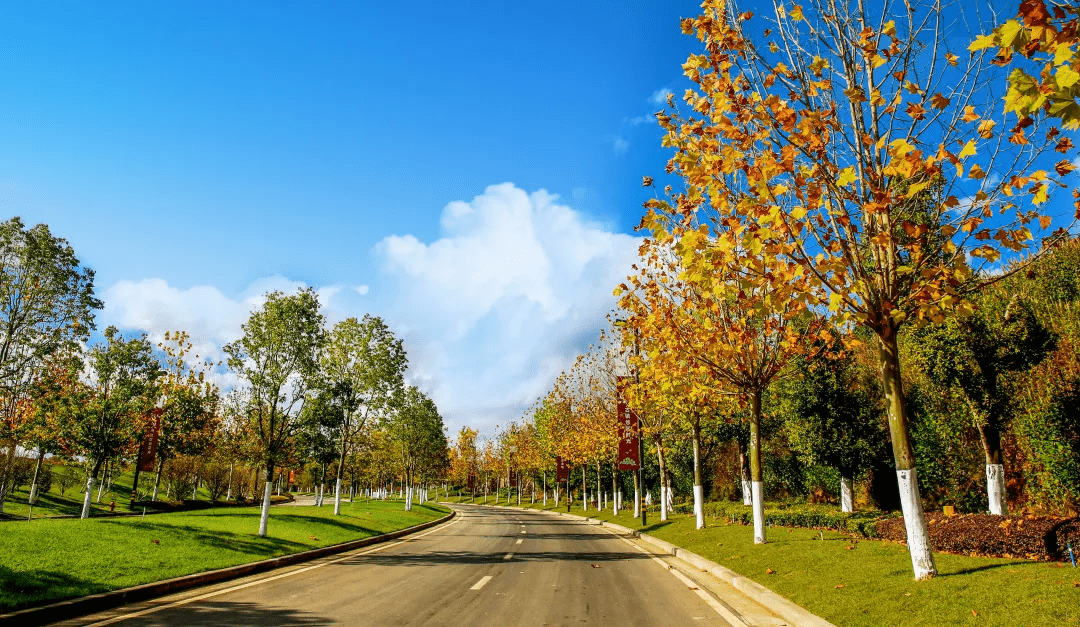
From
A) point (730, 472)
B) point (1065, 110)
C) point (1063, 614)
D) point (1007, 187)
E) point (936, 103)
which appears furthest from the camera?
point (730, 472)

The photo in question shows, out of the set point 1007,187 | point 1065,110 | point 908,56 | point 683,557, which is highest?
point 908,56

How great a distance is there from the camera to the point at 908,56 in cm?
946

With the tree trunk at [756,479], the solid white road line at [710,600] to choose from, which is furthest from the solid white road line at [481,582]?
the tree trunk at [756,479]

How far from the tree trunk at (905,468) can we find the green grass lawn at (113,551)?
1276 centimetres

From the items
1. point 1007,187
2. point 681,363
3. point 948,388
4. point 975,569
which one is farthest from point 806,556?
point 948,388

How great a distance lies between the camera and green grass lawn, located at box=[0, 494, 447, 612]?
9.12 meters

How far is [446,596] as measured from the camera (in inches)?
400

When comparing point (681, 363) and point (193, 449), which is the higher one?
point (681, 363)

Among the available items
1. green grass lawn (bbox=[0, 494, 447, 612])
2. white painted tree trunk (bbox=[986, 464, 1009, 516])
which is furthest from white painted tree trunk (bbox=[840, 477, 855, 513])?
green grass lawn (bbox=[0, 494, 447, 612])

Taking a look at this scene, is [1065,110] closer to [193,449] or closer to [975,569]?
[975,569]

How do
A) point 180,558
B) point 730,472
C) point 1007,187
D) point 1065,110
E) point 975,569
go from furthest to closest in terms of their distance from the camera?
point 730,472
point 180,558
point 975,569
point 1007,187
point 1065,110

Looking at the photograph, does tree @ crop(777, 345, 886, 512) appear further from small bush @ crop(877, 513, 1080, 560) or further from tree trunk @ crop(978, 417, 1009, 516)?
small bush @ crop(877, 513, 1080, 560)

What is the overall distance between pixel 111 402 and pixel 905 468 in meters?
32.5

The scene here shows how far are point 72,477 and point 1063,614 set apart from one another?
173ft
